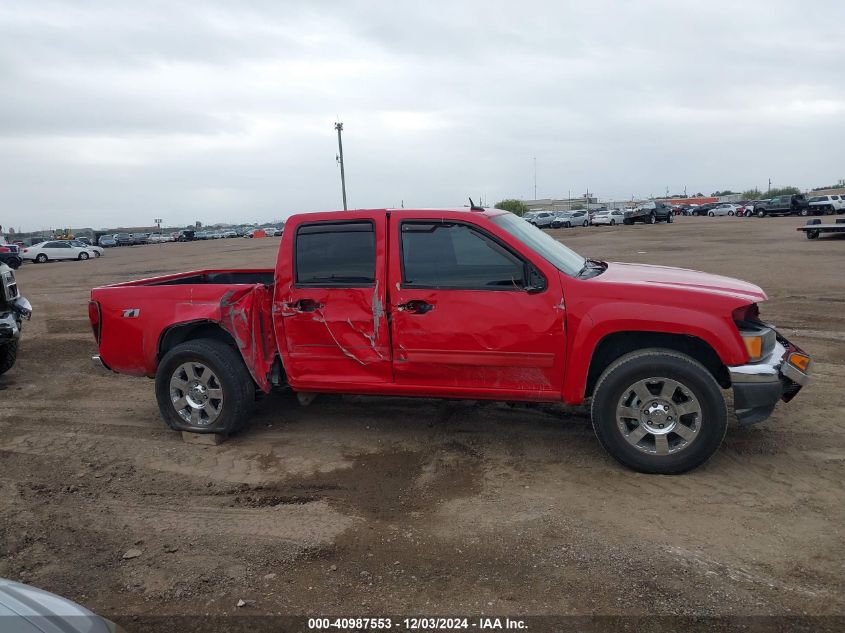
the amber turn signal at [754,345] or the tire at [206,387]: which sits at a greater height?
the amber turn signal at [754,345]

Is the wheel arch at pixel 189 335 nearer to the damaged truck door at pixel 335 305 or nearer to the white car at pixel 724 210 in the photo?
the damaged truck door at pixel 335 305

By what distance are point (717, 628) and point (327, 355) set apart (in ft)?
10.7

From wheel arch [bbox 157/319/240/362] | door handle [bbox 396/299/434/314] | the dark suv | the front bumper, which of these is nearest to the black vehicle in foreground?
wheel arch [bbox 157/319/240/362]

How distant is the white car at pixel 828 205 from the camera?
51750 mm

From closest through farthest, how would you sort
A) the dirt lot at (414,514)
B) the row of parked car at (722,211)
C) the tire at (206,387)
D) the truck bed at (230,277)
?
1. the dirt lot at (414,514)
2. the tire at (206,387)
3. the truck bed at (230,277)
4. the row of parked car at (722,211)

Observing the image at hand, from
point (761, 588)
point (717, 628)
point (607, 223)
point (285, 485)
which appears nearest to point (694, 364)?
point (761, 588)

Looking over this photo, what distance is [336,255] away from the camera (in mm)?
5230

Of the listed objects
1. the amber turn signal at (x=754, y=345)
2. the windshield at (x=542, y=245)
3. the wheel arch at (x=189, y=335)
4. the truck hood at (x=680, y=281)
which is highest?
the windshield at (x=542, y=245)

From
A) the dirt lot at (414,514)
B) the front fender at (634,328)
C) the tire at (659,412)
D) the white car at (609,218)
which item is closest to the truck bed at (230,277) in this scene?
the dirt lot at (414,514)

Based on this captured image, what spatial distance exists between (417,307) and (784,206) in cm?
6055

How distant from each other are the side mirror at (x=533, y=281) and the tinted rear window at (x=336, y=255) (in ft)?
3.79

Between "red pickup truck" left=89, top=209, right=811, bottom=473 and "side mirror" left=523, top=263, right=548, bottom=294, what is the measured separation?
0.4 inches

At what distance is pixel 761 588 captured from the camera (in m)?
3.26

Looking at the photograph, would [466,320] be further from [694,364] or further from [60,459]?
[60,459]
